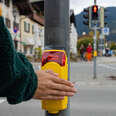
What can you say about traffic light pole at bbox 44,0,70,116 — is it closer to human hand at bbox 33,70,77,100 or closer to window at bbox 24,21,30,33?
human hand at bbox 33,70,77,100

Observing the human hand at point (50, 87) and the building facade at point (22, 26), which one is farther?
the building facade at point (22, 26)

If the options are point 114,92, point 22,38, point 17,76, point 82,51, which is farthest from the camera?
point 22,38

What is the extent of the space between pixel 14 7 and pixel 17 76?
27.0 metres

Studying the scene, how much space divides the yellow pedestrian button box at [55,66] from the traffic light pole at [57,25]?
0.11m

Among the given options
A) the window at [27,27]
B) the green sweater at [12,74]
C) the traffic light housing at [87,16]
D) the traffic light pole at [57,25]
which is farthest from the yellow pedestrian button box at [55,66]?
the window at [27,27]

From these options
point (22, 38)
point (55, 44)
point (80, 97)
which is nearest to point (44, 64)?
point (55, 44)

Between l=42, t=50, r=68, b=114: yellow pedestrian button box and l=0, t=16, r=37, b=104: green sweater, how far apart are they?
26 cm

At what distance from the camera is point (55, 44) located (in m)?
1.46

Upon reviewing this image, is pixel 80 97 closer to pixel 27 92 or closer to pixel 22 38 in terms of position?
pixel 27 92

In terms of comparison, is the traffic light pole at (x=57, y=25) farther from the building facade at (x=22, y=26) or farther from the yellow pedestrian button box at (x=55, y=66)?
the building facade at (x=22, y=26)

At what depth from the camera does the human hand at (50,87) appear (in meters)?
1.06

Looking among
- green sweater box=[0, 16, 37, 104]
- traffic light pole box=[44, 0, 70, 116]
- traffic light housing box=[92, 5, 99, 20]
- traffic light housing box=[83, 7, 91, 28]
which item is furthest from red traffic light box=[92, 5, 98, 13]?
green sweater box=[0, 16, 37, 104]

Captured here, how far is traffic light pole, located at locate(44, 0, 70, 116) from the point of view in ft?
4.69

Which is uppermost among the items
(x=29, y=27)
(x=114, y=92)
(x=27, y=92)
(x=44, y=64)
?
(x=29, y=27)
